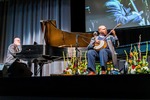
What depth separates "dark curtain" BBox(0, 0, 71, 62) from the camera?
528cm

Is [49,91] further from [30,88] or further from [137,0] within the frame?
[137,0]

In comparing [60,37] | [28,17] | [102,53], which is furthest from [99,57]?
[28,17]

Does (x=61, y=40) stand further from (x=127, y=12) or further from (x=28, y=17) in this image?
(x=28, y=17)

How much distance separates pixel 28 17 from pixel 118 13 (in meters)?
2.09

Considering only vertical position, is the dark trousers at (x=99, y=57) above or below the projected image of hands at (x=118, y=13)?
below

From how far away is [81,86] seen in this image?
4.47 feet

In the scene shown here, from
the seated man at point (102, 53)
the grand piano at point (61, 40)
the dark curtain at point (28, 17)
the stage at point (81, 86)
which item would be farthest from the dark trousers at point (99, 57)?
the dark curtain at point (28, 17)

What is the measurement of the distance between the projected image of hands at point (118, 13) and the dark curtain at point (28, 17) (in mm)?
631

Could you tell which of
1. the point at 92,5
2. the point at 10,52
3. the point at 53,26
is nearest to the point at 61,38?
the point at 53,26

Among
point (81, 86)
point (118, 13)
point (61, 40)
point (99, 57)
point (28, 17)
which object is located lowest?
point (81, 86)

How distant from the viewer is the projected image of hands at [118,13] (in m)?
4.21

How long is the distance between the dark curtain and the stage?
370 cm

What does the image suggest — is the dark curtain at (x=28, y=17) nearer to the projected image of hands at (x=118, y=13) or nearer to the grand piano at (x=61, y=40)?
the projected image of hands at (x=118, y=13)

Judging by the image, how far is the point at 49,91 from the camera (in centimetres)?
147
